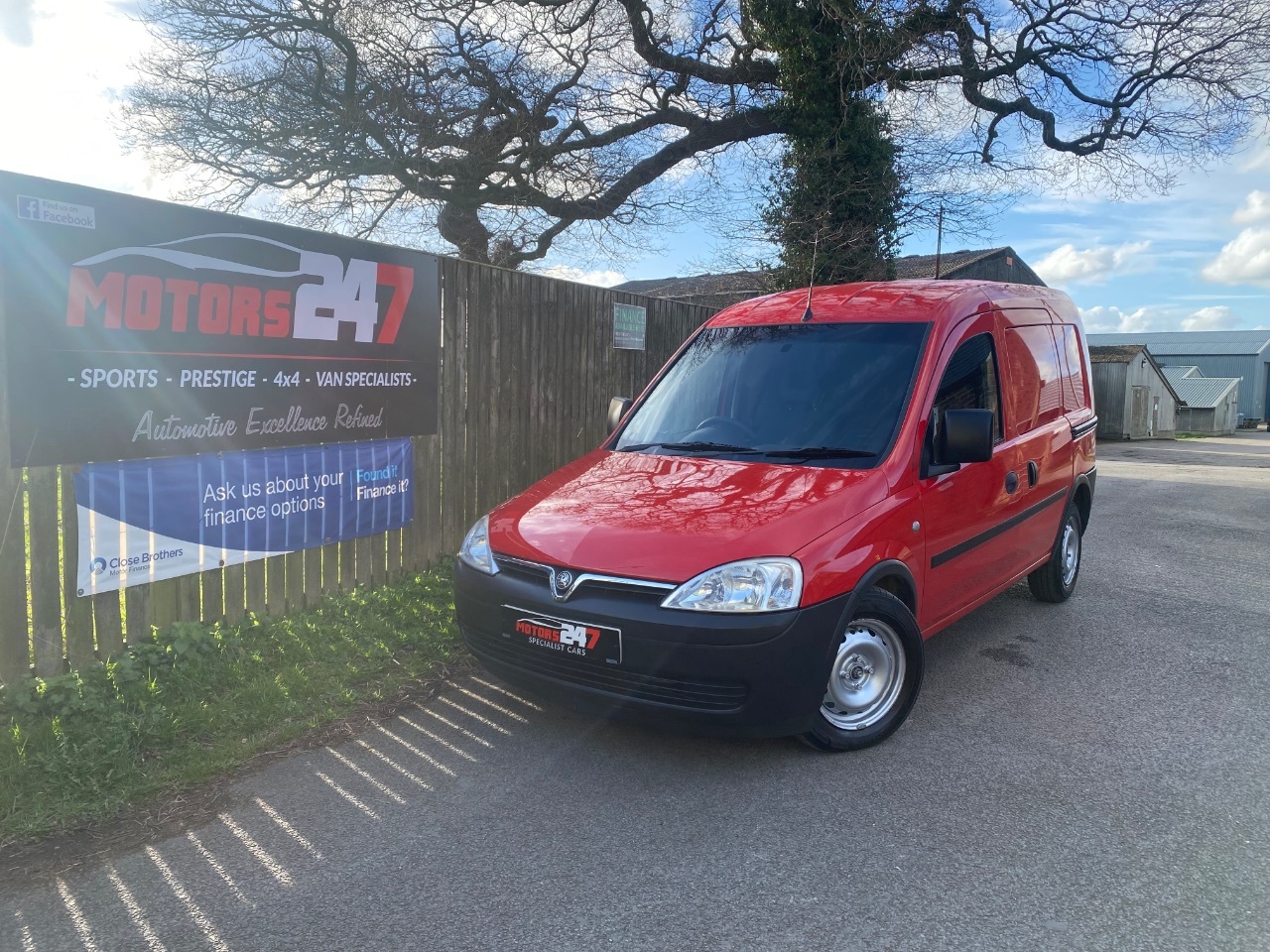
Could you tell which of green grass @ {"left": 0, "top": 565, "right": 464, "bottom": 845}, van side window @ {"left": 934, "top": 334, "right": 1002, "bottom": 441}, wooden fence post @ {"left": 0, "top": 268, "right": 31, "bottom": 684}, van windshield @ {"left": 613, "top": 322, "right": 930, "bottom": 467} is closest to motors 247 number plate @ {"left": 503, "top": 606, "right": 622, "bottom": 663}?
green grass @ {"left": 0, "top": 565, "right": 464, "bottom": 845}

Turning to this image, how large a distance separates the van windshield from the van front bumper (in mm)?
1088

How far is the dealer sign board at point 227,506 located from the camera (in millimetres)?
4496

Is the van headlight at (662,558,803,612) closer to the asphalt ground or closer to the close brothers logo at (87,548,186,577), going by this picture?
the asphalt ground

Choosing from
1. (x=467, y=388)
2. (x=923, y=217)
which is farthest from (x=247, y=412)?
(x=923, y=217)

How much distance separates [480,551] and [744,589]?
1460 millimetres

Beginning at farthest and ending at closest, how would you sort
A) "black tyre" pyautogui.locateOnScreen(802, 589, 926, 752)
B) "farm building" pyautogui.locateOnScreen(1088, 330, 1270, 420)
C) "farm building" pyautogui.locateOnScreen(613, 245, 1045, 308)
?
"farm building" pyautogui.locateOnScreen(1088, 330, 1270, 420) → "farm building" pyautogui.locateOnScreen(613, 245, 1045, 308) → "black tyre" pyautogui.locateOnScreen(802, 589, 926, 752)

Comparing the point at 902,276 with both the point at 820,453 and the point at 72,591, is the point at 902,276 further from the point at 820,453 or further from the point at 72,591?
the point at 72,591

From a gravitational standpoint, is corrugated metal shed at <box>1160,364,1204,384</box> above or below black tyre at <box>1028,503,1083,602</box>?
above

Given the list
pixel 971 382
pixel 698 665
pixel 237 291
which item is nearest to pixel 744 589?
pixel 698 665

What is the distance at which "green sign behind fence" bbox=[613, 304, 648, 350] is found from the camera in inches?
361

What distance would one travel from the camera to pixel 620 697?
363 cm

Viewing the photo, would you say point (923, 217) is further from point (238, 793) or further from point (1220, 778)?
point (238, 793)

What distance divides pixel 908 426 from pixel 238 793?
3.47 m

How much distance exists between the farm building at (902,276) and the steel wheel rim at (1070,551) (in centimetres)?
651
